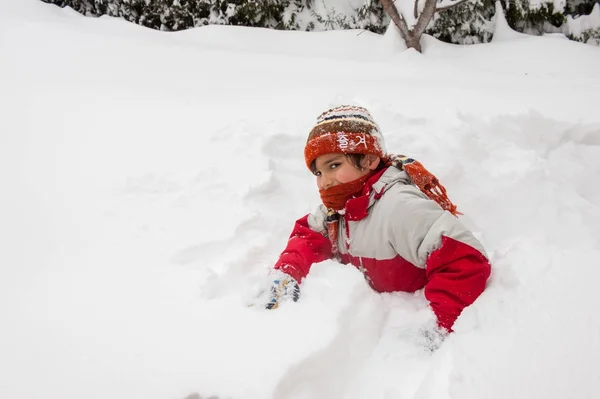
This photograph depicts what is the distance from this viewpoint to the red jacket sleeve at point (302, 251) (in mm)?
1787

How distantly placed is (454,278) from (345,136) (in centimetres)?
70

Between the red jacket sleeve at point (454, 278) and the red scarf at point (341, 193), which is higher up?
the red scarf at point (341, 193)

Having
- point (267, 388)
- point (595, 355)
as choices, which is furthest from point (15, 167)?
point (595, 355)

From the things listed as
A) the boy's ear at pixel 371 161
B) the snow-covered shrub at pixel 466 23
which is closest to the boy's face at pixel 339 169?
the boy's ear at pixel 371 161

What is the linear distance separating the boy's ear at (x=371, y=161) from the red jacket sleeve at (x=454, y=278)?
46 centimetres

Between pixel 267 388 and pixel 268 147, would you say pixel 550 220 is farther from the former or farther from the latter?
pixel 267 388

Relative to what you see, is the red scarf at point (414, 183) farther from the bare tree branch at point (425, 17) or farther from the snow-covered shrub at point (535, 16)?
the snow-covered shrub at point (535, 16)

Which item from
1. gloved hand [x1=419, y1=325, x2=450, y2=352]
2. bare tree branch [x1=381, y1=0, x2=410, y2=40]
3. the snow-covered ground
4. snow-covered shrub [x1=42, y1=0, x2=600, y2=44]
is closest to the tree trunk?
bare tree branch [x1=381, y1=0, x2=410, y2=40]

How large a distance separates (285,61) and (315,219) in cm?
286

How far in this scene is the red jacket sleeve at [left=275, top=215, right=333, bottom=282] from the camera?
5.86 feet

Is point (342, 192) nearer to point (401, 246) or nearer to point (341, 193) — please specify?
point (341, 193)

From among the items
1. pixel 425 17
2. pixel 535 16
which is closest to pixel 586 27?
pixel 535 16

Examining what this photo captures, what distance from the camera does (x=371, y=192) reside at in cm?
177

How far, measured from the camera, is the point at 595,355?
86cm
